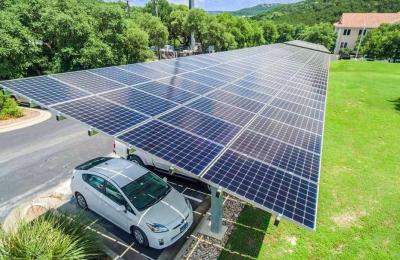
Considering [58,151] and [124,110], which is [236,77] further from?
[58,151]

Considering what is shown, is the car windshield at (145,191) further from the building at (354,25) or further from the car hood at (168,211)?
the building at (354,25)

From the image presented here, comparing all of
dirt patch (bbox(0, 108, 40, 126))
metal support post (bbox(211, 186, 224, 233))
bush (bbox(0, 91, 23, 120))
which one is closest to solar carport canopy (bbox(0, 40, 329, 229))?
metal support post (bbox(211, 186, 224, 233))

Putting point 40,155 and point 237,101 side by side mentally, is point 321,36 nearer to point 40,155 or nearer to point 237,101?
point 237,101

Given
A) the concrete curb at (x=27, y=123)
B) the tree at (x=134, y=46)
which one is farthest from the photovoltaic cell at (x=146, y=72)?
the tree at (x=134, y=46)

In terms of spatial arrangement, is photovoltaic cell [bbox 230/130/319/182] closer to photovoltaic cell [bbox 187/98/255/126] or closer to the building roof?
photovoltaic cell [bbox 187/98/255/126]

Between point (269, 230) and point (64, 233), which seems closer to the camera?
point (64, 233)

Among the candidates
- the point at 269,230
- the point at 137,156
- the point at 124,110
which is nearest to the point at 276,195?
the point at 269,230

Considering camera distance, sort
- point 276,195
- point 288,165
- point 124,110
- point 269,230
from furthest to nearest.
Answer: point 269,230, point 124,110, point 288,165, point 276,195
